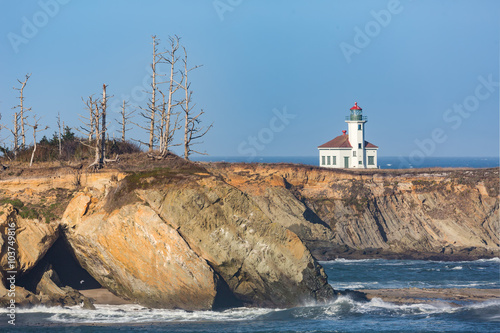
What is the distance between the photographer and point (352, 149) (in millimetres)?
73125

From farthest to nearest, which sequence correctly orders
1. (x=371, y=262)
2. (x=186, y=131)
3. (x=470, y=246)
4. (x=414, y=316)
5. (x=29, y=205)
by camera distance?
1. (x=470, y=246)
2. (x=371, y=262)
3. (x=186, y=131)
4. (x=29, y=205)
5. (x=414, y=316)

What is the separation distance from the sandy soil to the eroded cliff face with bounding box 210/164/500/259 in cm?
1745

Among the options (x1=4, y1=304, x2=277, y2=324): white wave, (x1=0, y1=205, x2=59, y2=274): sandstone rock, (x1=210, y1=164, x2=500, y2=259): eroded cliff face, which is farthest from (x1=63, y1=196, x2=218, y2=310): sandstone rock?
(x1=210, y1=164, x2=500, y2=259): eroded cliff face

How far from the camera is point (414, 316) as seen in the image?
27.4m

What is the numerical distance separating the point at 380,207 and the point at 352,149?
15.5 m

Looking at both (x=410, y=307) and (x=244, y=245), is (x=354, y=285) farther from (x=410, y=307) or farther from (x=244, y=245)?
(x=244, y=245)

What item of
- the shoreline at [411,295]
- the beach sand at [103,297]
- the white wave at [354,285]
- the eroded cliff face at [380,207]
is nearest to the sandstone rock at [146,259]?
the beach sand at [103,297]

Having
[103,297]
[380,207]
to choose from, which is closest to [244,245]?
[103,297]

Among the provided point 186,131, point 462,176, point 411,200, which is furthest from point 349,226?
point 186,131

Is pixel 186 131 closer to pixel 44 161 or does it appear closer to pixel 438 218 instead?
pixel 44 161

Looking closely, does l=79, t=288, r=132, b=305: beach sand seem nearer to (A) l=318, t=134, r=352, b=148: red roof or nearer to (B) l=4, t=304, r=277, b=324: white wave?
(B) l=4, t=304, r=277, b=324: white wave

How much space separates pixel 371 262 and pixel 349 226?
871 centimetres

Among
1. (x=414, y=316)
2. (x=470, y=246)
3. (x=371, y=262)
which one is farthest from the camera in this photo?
(x=470, y=246)

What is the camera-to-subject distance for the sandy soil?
30250 mm
